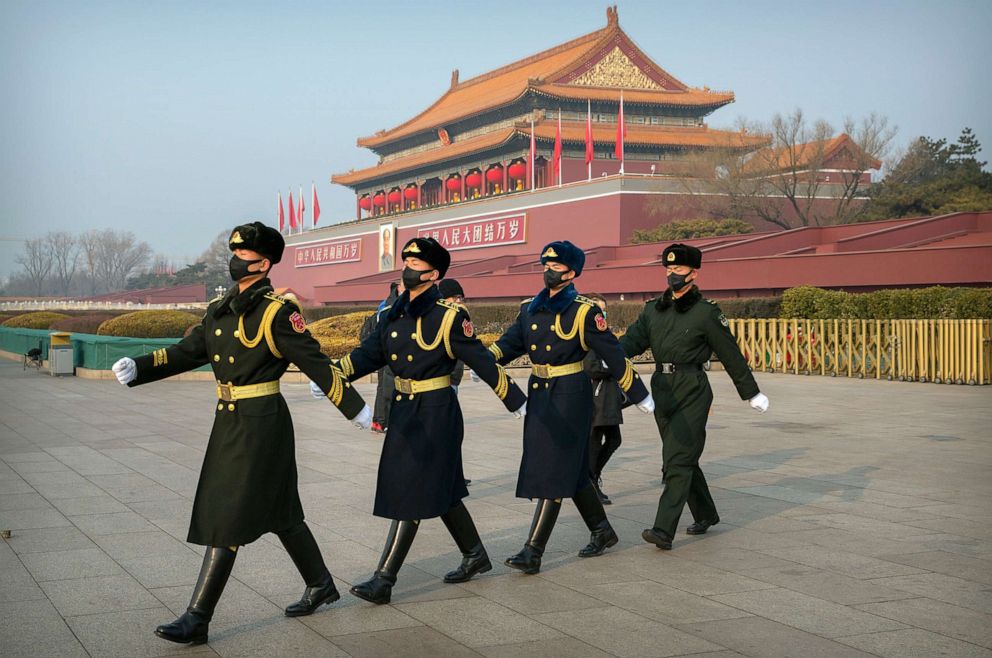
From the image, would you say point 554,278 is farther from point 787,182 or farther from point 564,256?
point 787,182

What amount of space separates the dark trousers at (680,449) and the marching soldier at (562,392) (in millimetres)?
307

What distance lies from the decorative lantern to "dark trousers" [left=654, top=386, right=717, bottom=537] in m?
38.2

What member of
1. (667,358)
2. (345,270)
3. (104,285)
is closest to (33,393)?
(667,358)

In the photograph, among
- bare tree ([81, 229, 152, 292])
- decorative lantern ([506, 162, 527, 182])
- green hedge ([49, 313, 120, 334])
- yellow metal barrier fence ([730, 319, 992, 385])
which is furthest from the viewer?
bare tree ([81, 229, 152, 292])

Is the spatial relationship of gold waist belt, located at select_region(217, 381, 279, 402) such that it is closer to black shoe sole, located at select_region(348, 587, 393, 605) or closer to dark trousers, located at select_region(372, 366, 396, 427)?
black shoe sole, located at select_region(348, 587, 393, 605)

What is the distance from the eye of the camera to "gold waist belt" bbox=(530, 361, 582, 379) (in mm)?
5363

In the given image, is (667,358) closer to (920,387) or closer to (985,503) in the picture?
(985,503)

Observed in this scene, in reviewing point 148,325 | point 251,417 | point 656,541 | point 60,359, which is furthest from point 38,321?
point 251,417

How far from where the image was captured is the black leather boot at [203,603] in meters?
3.93

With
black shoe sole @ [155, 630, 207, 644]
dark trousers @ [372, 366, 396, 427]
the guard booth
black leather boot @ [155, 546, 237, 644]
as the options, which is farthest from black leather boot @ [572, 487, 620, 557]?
the guard booth

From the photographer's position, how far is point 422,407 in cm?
477

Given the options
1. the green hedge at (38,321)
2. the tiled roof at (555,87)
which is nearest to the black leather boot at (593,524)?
the green hedge at (38,321)

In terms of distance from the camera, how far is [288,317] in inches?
167

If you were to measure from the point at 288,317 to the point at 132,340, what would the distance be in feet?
46.8
